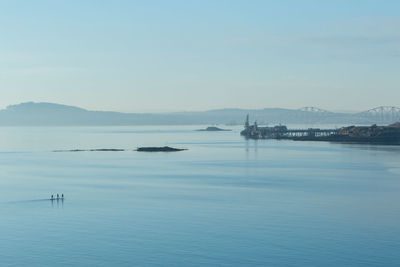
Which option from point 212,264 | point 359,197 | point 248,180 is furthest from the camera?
point 248,180

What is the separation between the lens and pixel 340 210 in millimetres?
34688

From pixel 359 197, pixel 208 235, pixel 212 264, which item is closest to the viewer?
pixel 212 264

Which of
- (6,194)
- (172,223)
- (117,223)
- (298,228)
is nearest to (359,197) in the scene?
(298,228)

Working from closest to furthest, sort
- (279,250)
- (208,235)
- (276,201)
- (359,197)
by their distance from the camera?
(279,250), (208,235), (276,201), (359,197)

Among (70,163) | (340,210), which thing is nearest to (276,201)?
(340,210)

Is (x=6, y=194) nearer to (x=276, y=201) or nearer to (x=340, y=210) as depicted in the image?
(x=276, y=201)

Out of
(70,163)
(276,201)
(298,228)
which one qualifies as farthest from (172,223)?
(70,163)

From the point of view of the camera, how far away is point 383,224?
2988 cm

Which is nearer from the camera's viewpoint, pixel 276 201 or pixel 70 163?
pixel 276 201

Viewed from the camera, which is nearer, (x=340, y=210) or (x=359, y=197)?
(x=340, y=210)

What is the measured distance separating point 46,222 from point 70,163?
140 feet

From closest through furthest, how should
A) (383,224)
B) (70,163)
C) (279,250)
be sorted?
(279,250) → (383,224) → (70,163)

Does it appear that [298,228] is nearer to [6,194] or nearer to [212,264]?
[212,264]

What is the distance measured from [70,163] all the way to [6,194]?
1206 inches
